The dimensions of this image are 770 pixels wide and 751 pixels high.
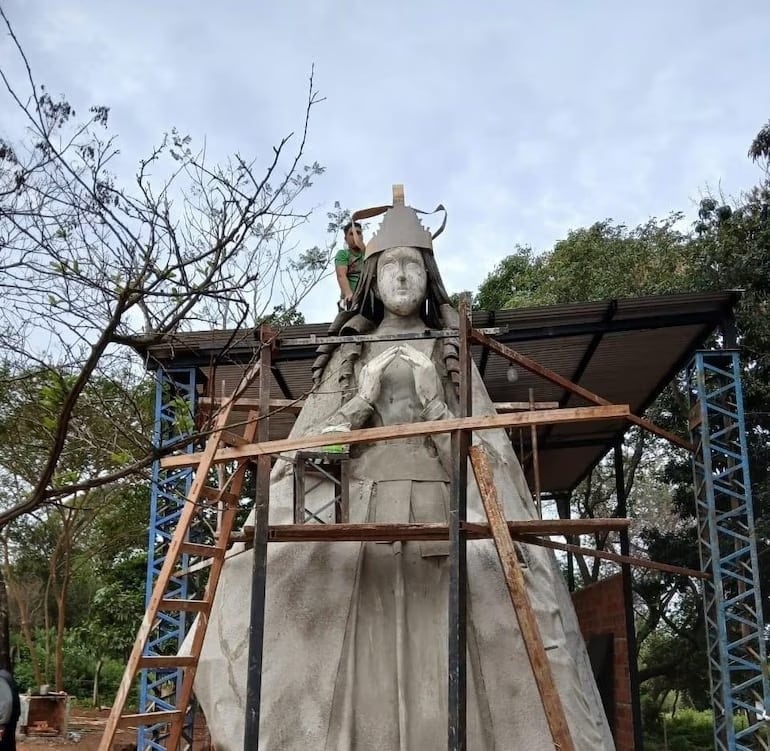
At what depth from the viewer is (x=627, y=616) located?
1109 cm

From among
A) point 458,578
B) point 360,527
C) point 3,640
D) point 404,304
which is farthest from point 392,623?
point 3,640

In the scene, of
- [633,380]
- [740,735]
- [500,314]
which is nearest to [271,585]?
[500,314]

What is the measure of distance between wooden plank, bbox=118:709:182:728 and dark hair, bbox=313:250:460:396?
2.41 metres

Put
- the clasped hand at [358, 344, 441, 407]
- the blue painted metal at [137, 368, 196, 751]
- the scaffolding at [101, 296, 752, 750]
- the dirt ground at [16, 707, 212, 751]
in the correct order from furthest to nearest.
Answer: the dirt ground at [16, 707, 212, 751] → the blue painted metal at [137, 368, 196, 751] → the clasped hand at [358, 344, 441, 407] → the scaffolding at [101, 296, 752, 750]

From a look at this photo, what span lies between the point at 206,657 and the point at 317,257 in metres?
2.55

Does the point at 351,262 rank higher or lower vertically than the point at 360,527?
higher

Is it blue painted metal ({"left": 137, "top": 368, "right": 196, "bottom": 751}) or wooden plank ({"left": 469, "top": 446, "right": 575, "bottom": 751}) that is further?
blue painted metal ({"left": 137, "top": 368, "right": 196, "bottom": 751})

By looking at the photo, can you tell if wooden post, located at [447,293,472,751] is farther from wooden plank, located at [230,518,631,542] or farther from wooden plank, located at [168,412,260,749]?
wooden plank, located at [168,412,260,749]

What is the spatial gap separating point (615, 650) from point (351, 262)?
644cm

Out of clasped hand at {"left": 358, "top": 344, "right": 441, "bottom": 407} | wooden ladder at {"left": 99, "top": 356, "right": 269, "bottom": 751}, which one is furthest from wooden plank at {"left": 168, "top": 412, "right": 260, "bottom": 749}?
clasped hand at {"left": 358, "top": 344, "right": 441, "bottom": 407}

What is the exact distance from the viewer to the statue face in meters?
6.65

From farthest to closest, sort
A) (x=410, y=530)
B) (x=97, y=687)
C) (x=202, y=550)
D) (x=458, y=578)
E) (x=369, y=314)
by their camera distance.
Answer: (x=97, y=687) < (x=369, y=314) < (x=202, y=550) < (x=410, y=530) < (x=458, y=578)

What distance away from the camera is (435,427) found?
16.8ft

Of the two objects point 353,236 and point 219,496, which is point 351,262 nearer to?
point 353,236
